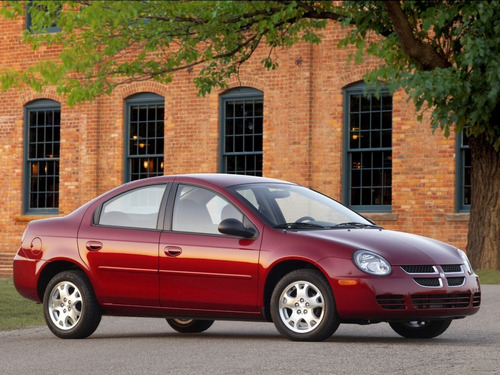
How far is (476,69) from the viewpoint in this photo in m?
16.2

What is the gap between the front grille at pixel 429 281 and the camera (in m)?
9.28

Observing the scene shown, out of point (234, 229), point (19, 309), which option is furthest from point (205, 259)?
point (19, 309)

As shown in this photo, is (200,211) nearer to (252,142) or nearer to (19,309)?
(19,309)

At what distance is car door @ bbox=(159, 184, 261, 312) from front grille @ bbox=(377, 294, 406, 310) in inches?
44.8

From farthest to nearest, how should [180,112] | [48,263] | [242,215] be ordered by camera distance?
[180,112] < [48,263] < [242,215]

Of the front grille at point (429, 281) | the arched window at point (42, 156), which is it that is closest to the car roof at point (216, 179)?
the front grille at point (429, 281)

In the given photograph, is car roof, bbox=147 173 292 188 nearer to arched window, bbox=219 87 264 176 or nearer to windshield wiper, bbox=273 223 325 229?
windshield wiper, bbox=273 223 325 229

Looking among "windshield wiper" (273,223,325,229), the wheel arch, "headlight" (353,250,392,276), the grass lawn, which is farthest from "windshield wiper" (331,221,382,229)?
the grass lawn

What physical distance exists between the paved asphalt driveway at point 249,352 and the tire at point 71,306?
0.43 feet

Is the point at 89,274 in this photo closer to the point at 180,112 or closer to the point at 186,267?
the point at 186,267

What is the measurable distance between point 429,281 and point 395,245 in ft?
1.38

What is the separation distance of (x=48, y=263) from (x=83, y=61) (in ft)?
25.6

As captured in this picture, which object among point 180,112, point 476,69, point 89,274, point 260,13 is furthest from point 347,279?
point 180,112

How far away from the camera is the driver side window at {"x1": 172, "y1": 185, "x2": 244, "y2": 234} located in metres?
10.0
